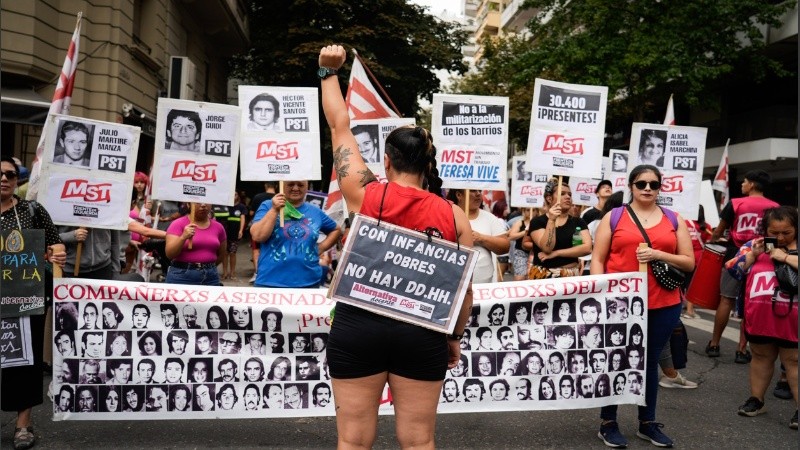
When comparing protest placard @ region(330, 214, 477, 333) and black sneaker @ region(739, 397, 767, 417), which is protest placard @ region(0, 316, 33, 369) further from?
black sneaker @ region(739, 397, 767, 417)

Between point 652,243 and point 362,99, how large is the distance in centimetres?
319

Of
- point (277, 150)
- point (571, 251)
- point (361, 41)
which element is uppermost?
point (361, 41)

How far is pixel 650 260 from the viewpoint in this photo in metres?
5.11

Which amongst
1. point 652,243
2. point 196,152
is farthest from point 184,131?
point 652,243

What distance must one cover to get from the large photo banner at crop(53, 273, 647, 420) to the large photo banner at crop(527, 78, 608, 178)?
1696mm

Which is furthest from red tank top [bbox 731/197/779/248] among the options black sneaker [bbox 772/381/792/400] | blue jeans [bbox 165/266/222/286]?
blue jeans [bbox 165/266/222/286]

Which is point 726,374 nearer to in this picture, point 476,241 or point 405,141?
point 476,241

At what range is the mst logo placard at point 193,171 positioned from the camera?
6066 millimetres

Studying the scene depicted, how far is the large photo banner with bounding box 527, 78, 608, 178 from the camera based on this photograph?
269 inches

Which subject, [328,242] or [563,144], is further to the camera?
[563,144]

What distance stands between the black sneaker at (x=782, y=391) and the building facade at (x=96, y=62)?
30.1ft

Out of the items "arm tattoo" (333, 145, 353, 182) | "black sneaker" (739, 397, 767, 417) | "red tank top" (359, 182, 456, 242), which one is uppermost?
"arm tattoo" (333, 145, 353, 182)

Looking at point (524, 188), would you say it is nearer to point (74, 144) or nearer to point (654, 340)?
point (654, 340)

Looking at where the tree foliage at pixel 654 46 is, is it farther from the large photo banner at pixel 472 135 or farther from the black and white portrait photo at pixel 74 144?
the black and white portrait photo at pixel 74 144
